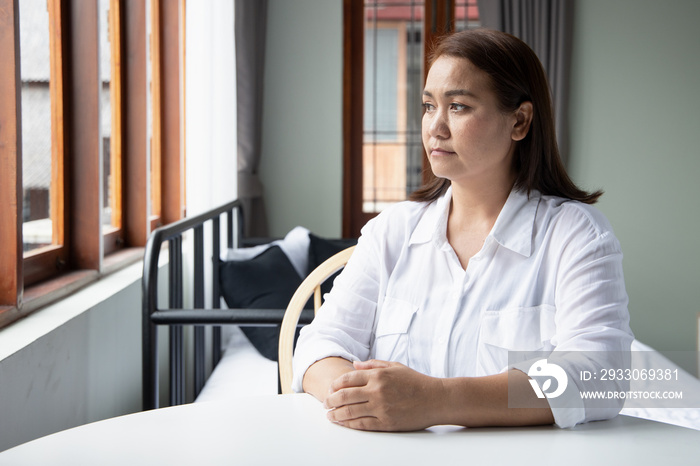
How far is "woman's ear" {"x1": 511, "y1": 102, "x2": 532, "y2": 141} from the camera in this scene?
1326mm

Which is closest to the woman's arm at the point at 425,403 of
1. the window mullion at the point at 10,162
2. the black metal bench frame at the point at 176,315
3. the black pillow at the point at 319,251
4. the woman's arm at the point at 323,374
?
the woman's arm at the point at 323,374

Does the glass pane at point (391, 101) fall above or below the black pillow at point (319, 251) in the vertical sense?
above

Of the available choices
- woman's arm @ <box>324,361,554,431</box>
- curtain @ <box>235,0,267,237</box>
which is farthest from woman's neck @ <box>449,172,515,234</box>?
curtain @ <box>235,0,267,237</box>

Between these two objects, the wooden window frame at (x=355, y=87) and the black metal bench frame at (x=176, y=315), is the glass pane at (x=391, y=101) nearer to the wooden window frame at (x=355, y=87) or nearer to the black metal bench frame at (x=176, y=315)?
the wooden window frame at (x=355, y=87)

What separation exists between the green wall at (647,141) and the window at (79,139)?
225 centimetres

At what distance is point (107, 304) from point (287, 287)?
2.84 feet

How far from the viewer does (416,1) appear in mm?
4047

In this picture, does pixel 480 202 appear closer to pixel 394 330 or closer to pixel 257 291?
pixel 394 330

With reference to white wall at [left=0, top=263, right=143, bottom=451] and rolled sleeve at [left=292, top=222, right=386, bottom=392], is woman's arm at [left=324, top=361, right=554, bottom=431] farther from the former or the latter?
white wall at [left=0, top=263, right=143, bottom=451]

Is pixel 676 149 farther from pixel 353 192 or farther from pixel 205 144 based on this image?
pixel 205 144

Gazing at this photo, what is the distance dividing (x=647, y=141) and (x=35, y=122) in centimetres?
328

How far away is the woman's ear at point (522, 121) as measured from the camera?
1.33 metres

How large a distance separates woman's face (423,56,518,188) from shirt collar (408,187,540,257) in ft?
0.30

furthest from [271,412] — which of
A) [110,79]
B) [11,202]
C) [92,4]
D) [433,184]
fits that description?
[110,79]
